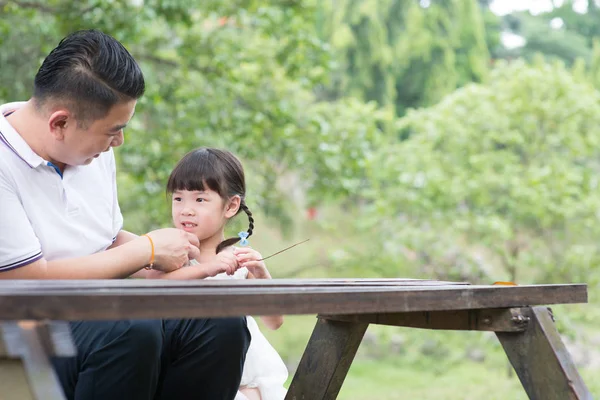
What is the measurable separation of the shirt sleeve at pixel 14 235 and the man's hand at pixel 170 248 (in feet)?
0.87

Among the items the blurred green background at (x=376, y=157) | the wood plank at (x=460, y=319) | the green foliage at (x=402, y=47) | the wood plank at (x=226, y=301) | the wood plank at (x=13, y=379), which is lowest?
the wood plank at (x=13, y=379)

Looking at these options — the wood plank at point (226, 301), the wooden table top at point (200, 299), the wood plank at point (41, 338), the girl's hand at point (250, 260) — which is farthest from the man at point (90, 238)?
the wood plank at point (41, 338)

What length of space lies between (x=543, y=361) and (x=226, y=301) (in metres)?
1.00

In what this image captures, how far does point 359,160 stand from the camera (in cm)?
679

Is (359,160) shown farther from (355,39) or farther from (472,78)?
(472,78)

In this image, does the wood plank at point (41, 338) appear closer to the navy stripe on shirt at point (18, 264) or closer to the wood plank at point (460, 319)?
the navy stripe on shirt at point (18, 264)

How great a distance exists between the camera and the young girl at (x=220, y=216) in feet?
8.09

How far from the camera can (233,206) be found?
8.64ft

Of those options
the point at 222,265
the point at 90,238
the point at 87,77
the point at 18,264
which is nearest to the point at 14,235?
the point at 18,264

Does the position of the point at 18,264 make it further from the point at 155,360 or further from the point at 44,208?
the point at 155,360

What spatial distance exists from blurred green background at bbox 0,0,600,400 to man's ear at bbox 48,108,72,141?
10.6ft

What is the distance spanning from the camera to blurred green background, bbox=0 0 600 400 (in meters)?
6.16

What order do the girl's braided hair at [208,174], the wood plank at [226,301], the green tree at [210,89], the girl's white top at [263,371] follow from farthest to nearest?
the green tree at [210,89] → the girl's braided hair at [208,174] → the girl's white top at [263,371] → the wood plank at [226,301]

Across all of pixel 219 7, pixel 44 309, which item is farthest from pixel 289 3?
pixel 44 309
